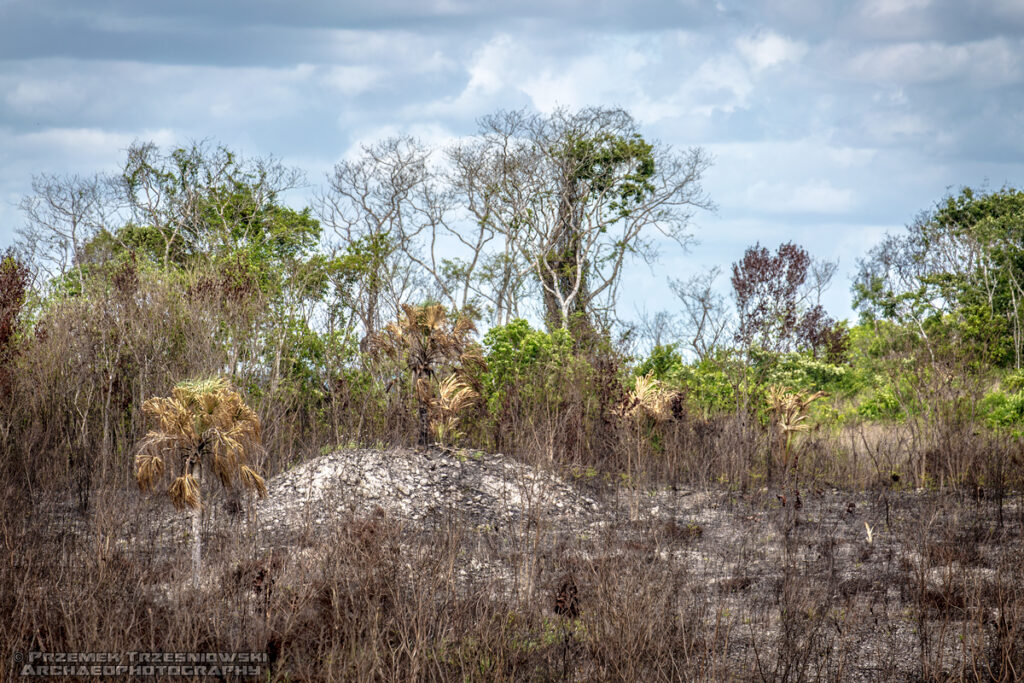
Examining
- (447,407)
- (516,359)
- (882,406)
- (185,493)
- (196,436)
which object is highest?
(516,359)

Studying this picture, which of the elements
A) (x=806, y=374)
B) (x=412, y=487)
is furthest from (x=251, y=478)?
(x=806, y=374)

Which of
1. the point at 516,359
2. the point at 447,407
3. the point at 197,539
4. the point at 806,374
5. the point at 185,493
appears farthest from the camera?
the point at 806,374

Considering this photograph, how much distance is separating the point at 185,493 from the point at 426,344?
7.09 meters

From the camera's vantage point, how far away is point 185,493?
7.86m

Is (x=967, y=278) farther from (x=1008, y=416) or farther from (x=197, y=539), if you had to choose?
(x=197, y=539)

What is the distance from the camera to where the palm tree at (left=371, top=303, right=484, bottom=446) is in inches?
563

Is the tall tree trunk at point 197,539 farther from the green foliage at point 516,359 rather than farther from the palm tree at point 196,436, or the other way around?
the green foliage at point 516,359

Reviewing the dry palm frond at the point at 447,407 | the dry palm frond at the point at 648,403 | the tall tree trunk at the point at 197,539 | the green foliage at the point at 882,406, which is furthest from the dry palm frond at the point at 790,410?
the tall tree trunk at the point at 197,539

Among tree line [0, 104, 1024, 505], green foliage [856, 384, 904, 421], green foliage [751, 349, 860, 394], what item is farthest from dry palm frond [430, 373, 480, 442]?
green foliage [856, 384, 904, 421]

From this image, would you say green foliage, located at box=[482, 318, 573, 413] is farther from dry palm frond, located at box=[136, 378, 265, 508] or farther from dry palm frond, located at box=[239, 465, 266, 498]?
dry palm frond, located at box=[136, 378, 265, 508]

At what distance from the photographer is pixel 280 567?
21.5 ft

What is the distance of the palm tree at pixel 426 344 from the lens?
Result: 1430 cm

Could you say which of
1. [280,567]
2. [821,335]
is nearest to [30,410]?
[280,567]

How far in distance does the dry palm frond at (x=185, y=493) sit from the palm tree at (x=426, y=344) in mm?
6322
